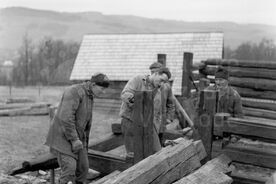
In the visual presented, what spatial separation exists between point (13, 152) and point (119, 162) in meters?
3.98

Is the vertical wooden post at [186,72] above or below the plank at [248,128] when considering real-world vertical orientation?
above

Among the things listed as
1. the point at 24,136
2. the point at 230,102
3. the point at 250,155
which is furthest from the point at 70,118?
the point at 24,136

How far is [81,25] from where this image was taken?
449 feet

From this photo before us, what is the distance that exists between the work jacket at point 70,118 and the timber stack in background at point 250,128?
5.22 feet

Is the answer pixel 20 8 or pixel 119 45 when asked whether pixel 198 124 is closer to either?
pixel 119 45

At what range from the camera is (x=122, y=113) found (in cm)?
534

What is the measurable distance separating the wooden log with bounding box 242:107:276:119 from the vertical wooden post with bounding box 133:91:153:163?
16.9 ft

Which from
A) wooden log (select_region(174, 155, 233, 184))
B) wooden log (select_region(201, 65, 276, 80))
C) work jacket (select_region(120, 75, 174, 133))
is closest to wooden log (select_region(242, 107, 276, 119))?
wooden log (select_region(201, 65, 276, 80))

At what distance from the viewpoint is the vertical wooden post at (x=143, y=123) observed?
4.36m

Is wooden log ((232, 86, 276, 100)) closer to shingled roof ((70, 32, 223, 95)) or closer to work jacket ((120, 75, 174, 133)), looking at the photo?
work jacket ((120, 75, 174, 133))

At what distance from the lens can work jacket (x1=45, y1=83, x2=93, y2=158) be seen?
4.29m

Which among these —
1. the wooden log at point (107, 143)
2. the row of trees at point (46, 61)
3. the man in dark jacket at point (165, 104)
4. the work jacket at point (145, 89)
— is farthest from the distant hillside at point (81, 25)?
the wooden log at point (107, 143)

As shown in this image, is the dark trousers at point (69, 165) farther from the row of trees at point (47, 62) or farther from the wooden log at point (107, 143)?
the row of trees at point (47, 62)

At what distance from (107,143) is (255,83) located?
4.34 m
